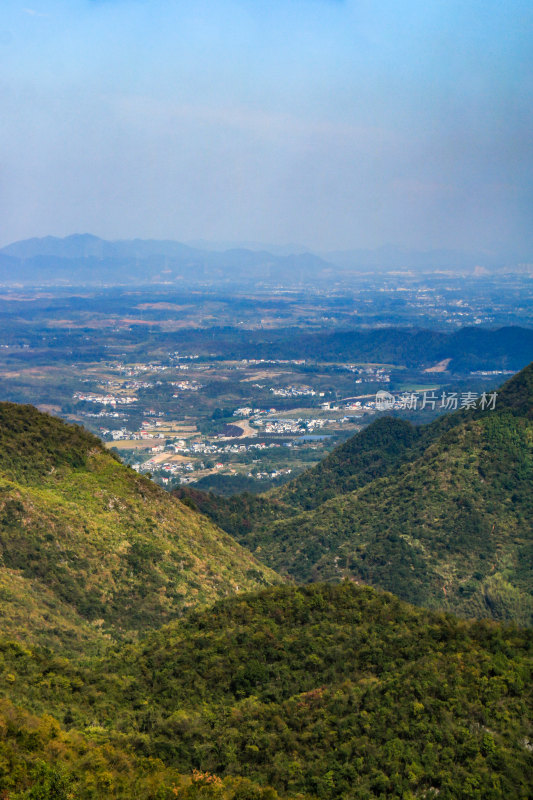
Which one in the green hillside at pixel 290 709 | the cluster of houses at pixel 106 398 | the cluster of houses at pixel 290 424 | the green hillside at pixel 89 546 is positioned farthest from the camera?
the cluster of houses at pixel 106 398

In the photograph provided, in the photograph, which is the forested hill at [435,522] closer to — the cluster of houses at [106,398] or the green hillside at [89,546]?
the green hillside at [89,546]

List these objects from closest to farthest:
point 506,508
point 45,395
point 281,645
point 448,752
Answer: point 448,752, point 281,645, point 506,508, point 45,395

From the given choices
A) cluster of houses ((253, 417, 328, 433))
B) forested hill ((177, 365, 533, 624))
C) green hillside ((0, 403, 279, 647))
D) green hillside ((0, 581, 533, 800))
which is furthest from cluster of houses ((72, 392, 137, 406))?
green hillside ((0, 581, 533, 800))

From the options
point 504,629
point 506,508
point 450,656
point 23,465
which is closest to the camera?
point 450,656

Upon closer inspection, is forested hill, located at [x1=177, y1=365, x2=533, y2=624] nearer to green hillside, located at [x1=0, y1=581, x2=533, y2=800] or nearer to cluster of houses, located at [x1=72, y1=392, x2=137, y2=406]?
green hillside, located at [x1=0, y1=581, x2=533, y2=800]

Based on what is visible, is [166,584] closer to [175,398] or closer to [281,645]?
[281,645]

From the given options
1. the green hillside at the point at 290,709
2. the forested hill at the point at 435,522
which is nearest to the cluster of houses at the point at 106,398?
the forested hill at the point at 435,522

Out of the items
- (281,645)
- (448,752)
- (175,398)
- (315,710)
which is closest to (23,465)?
(281,645)
